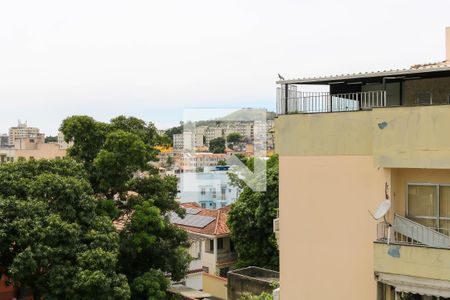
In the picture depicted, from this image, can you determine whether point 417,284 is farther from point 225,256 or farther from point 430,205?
point 225,256

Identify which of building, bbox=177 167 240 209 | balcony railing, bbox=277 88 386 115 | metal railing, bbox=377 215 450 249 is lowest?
building, bbox=177 167 240 209

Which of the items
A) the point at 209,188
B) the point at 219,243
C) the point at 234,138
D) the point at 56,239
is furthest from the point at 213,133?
the point at 209,188

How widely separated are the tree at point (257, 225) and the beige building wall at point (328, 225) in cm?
1504

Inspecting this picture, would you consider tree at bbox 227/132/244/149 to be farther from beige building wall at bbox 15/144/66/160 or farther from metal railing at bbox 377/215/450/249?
metal railing at bbox 377/215/450/249

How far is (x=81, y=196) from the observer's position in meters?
15.3

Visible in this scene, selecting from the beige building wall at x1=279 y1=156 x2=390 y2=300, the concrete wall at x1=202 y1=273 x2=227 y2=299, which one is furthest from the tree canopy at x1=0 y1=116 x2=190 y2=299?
the beige building wall at x1=279 y1=156 x2=390 y2=300

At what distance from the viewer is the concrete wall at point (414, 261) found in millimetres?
6711

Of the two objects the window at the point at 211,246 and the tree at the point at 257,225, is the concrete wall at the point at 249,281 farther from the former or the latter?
the window at the point at 211,246

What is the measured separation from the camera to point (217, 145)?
31.0m

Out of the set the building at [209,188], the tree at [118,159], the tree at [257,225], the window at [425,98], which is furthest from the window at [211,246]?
the window at [425,98]

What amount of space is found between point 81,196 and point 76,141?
3227 mm

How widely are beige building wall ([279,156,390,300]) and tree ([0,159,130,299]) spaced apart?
23.5 ft

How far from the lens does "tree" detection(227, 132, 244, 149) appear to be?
27.7 m

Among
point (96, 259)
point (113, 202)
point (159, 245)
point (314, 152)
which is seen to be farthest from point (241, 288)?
point (314, 152)
